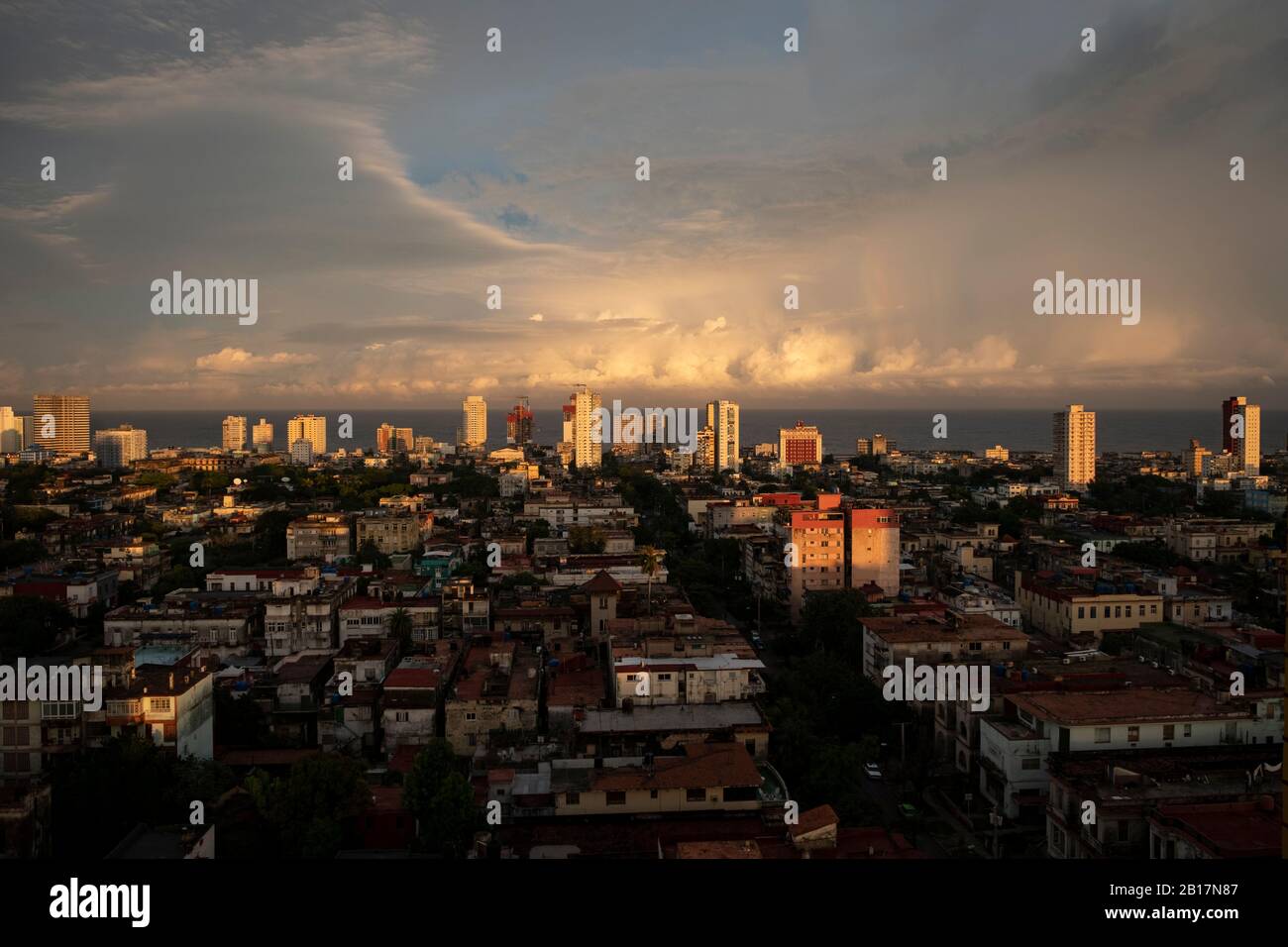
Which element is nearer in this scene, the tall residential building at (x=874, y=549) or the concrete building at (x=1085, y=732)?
the concrete building at (x=1085, y=732)

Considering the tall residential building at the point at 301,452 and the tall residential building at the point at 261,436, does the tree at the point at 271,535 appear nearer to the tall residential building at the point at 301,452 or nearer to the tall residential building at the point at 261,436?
the tall residential building at the point at 301,452

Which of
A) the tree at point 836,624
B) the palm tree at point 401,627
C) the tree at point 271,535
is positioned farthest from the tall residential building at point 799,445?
the palm tree at point 401,627

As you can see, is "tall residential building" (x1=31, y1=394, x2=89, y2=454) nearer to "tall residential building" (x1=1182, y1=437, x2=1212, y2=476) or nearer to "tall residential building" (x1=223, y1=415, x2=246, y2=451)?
"tall residential building" (x1=223, y1=415, x2=246, y2=451)

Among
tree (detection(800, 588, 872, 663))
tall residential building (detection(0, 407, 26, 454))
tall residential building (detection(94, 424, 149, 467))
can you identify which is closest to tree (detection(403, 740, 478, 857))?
tree (detection(800, 588, 872, 663))

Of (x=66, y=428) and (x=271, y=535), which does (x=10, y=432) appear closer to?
(x=66, y=428)

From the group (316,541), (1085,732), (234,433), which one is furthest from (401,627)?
(234,433)

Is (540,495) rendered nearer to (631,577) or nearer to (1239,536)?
(631,577)
